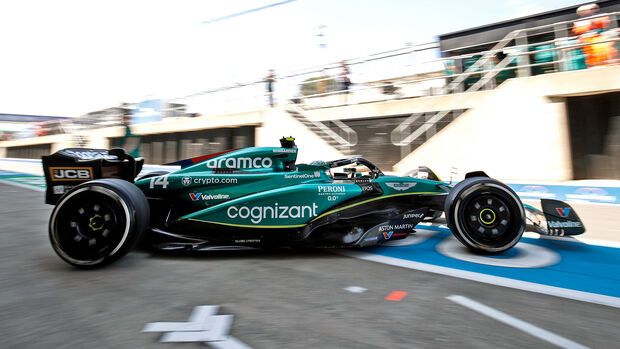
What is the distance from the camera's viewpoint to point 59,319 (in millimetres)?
2051

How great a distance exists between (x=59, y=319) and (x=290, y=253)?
6.22 ft

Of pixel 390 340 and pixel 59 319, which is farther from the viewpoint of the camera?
pixel 59 319

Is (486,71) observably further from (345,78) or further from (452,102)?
(345,78)

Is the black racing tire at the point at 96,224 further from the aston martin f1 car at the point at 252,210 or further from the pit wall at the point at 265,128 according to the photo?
the pit wall at the point at 265,128

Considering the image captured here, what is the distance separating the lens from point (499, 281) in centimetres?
269

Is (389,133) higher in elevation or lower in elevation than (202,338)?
higher

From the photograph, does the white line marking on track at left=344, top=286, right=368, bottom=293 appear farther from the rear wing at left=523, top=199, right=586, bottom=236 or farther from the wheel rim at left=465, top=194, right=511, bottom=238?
the rear wing at left=523, top=199, right=586, bottom=236

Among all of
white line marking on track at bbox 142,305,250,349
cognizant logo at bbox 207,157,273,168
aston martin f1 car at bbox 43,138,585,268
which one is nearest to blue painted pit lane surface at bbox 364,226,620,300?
aston martin f1 car at bbox 43,138,585,268

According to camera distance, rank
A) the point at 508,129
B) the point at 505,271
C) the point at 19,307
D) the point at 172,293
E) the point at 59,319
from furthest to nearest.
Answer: the point at 508,129 < the point at 505,271 < the point at 172,293 < the point at 19,307 < the point at 59,319

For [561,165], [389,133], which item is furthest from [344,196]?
[389,133]

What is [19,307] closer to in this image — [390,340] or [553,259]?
[390,340]

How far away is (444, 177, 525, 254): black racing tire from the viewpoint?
3246mm

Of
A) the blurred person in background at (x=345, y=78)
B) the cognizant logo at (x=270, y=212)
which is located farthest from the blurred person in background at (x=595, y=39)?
the cognizant logo at (x=270, y=212)

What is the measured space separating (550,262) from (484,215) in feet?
2.19
